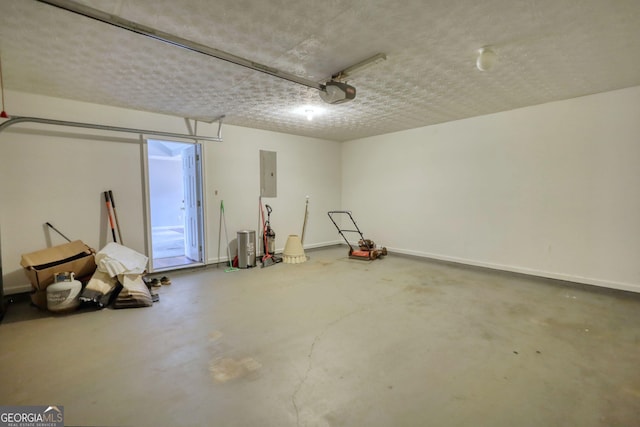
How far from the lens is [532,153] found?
4309 mm

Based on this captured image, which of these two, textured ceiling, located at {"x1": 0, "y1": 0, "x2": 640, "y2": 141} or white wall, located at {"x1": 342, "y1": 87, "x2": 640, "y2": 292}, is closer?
textured ceiling, located at {"x1": 0, "y1": 0, "x2": 640, "y2": 141}

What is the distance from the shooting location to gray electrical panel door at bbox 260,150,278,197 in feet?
19.0

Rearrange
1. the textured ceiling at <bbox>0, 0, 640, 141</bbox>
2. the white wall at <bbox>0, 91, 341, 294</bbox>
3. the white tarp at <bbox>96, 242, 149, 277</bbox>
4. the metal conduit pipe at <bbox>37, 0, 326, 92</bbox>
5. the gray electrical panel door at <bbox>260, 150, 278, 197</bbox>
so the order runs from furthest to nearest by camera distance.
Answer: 1. the gray electrical panel door at <bbox>260, 150, 278, 197</bbox>
2. the white wall at <bbox>0, 91, 341, 294</bbox>
3. the white tarp at <bbox>96, 242, 149, 277</bbox>
4. the textured ceiling at <bbox>0, 0, 640, 141</bbox>
5. the metal conduit pipe at <bbox>37, 0, 326, 92</bbox>

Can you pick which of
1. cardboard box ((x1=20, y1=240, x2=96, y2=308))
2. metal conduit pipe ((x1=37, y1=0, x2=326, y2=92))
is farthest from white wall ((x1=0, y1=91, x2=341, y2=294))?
metal conduit pipe ((x1=37, y1=0, x2=326, y2=92))

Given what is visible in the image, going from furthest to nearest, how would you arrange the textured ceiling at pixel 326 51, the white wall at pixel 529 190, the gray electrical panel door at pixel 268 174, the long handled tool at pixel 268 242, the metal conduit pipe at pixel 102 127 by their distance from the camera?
the gray electrical panel door at pixel 268 174 → the long handled tool at pixel 268 242 → the white wall at pixel 529 190 → the metal conduit pipe at pixel 102 127 → the textured ceiling at pixel 326 51

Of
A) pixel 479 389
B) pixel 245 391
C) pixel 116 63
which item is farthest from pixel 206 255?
pixel 479 389

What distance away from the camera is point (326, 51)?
2.55m

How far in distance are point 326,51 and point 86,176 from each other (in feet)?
12.3

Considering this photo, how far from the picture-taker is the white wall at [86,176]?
352cm

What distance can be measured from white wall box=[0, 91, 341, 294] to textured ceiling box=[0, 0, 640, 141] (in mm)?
295

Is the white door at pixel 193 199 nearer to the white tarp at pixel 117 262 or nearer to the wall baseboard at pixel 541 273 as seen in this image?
the white tarp at pixel 117 262

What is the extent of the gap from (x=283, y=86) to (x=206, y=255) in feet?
10.8

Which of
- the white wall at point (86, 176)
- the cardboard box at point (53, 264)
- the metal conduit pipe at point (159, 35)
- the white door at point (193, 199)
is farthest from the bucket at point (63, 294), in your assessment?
the metal conduit pipe at point (159, 35)

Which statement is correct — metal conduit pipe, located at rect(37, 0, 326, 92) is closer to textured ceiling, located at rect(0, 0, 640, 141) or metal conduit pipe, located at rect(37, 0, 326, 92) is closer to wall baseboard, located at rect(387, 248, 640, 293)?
textured ceiling, located at rect(0, 0, 640, 141)
